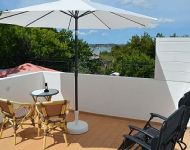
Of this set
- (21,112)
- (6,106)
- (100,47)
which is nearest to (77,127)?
(21,112)

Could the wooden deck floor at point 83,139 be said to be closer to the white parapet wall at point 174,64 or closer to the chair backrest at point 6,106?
the chair backrest at point 6,106

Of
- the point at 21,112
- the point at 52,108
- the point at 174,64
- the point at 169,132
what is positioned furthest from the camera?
the point at 174,64

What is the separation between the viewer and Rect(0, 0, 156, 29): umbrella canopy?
14.6ft

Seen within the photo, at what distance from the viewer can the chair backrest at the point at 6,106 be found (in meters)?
4.95

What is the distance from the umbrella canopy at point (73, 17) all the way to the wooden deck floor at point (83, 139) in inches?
85.9

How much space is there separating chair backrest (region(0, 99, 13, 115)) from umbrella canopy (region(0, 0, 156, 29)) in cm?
150

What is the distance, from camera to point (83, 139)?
531cm

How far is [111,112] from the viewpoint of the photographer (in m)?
6.65

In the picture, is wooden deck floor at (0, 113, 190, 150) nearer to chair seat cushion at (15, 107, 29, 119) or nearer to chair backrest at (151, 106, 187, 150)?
chair seat cushion at (15, 107, 29, 119)

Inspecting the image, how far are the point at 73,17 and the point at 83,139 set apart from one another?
7.79 ft

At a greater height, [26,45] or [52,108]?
[26,45]

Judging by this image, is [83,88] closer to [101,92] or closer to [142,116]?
[101,92]

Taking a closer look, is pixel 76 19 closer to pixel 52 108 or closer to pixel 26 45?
pixel 52 108

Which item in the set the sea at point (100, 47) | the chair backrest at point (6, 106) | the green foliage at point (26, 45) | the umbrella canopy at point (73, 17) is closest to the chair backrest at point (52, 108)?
the chair backrest at point (6, 106)
